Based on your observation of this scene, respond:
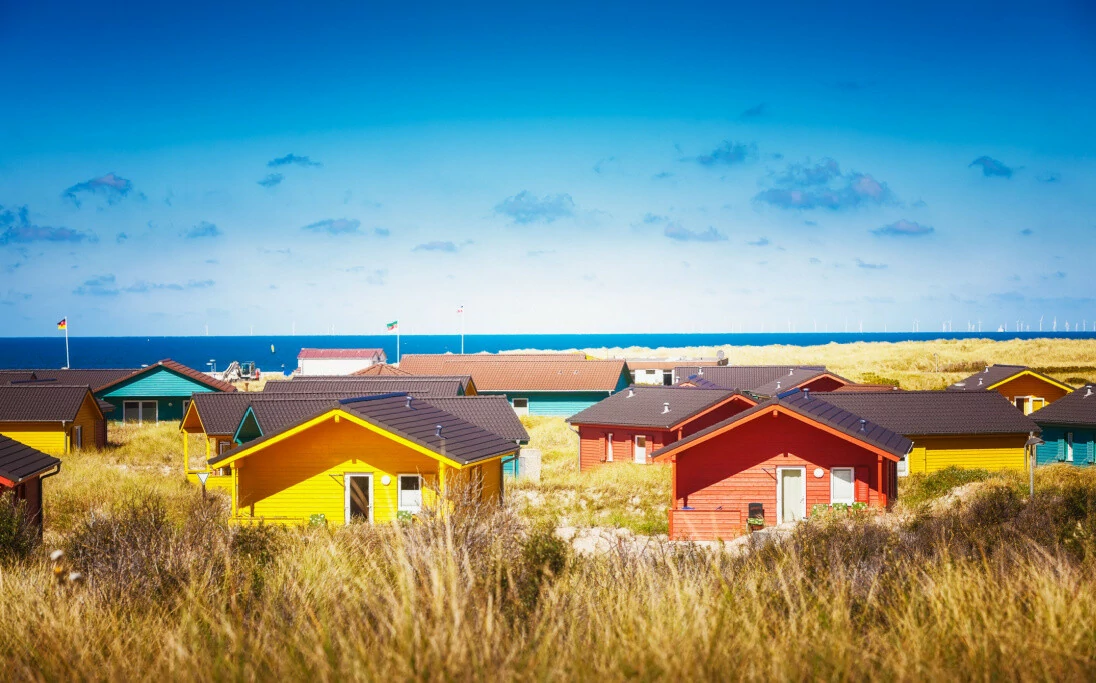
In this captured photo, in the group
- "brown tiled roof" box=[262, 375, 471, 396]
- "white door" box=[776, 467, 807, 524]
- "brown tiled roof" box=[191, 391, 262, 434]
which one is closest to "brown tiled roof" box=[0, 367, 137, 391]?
"brown tiled roof" box=[262, 375, 471, 396]

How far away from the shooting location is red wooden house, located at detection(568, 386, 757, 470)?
34.6 m

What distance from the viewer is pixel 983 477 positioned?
28.5 m

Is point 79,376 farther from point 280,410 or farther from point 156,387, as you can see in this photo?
point 280,410

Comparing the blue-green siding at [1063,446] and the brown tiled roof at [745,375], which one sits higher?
the brown tiled roof at [745,375]

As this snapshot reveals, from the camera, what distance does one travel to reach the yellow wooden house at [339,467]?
1958 centimetres

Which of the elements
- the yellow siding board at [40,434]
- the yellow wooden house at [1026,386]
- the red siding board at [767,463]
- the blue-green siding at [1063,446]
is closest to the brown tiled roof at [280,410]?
the red siding board at [767,463]

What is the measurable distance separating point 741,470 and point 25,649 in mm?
20553

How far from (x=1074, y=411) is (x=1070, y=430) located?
0.83 metres

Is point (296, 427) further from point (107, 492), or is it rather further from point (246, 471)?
point (107, 492)

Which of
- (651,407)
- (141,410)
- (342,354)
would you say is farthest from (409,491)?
(342,354)

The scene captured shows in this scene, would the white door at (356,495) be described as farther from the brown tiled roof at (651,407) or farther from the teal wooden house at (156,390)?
the teal wooden house at (156,390)

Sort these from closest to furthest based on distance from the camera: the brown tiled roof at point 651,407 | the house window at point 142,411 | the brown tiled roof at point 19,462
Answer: the brown tiled roof at point 19,462 < the brown tiled roof at point 651,407 < the house window at point 142,411

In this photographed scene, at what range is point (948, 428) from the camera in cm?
3178

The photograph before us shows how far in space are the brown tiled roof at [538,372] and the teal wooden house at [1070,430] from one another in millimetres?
23358
